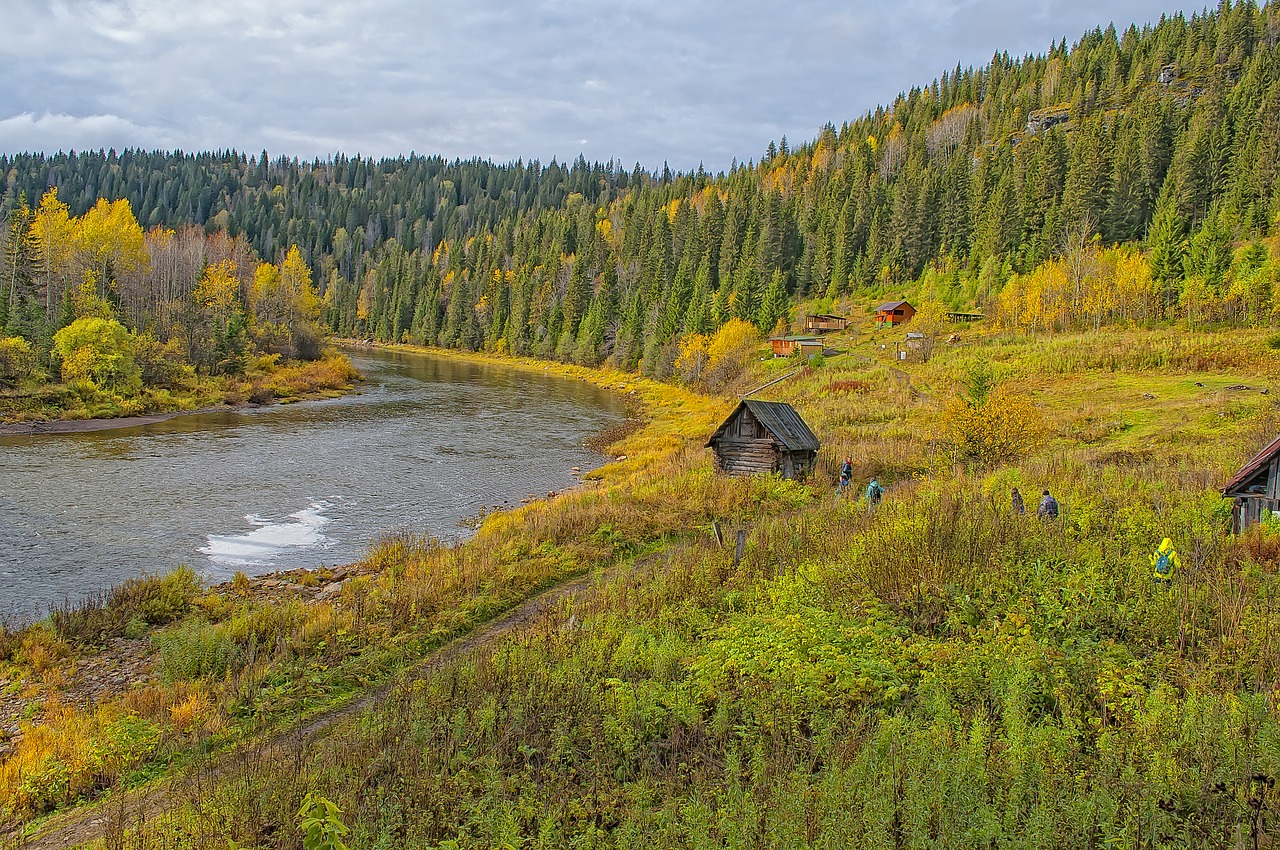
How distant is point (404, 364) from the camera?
10000 centimetres

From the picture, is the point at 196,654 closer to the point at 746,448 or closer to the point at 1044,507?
the point at 1044,507

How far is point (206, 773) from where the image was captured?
8828mm

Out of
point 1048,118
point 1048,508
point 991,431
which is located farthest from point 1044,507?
point 1048,118

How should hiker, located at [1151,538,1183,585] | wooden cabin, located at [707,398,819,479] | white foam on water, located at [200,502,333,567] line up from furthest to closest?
1. wooden cabin, located at [707,398,819,479]
2. white foam on water, located at [200,502,333,567]
3. hiker, located at [1151,538,1183,585]

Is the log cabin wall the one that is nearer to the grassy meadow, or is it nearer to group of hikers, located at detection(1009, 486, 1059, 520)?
the grassy meadow

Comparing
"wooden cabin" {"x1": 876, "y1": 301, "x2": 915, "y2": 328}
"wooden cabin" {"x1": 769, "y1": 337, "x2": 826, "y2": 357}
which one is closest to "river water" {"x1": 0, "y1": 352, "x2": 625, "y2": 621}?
"wooden cabin" {"x1": 769, "y1": 337, "x2": 826, "y2": 357}

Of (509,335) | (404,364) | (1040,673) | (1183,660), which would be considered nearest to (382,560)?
(1040,673)

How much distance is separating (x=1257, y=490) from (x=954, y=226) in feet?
313

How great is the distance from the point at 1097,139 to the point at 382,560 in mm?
104242

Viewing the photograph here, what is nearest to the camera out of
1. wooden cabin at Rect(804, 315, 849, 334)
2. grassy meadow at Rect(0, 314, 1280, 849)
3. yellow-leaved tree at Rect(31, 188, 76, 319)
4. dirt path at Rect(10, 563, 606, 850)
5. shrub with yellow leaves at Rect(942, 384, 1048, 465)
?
grassy meadow at Rect(0, 314, 1280, 849)

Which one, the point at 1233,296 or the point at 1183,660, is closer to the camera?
the point at 1183,660

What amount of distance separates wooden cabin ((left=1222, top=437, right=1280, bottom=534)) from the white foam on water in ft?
78.8

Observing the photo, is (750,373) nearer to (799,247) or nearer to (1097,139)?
(799,247)

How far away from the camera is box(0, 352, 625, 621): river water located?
845 inches
